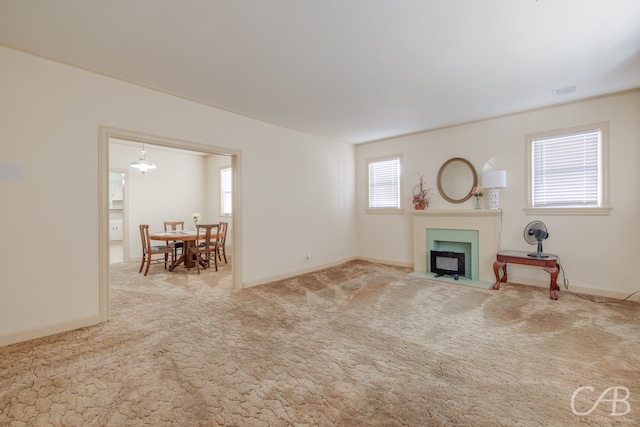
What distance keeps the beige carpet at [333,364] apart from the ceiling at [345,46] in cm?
271

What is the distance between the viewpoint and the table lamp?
14.4 ft

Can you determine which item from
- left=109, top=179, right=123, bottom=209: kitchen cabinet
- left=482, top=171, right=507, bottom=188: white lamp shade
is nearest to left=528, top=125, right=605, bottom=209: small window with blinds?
left=482, top=171, right=507, bottom=188: white lamp shade

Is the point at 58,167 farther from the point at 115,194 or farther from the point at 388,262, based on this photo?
the point at 115,194

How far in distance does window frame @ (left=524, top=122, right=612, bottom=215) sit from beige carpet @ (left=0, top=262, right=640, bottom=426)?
124cm

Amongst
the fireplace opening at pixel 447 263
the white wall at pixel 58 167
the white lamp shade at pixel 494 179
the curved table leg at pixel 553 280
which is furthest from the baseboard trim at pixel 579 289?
the white wall at pixel 58 167

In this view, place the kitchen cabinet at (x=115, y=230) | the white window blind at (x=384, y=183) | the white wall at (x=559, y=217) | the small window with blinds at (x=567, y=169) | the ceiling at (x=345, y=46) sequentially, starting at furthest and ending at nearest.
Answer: the kitchen cabinet at (x=115, y=230) → the white window blind at (x=384, y=183) → the small window with blinds at (x=567, y=169) → the white wall at (x=559, y=217) → the ceiling at (x=345, y=46)

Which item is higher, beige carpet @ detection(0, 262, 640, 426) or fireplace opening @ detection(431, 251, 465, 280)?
fireplace opening @ detection(431, 251, 465, 280)

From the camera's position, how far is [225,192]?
7.41 metres

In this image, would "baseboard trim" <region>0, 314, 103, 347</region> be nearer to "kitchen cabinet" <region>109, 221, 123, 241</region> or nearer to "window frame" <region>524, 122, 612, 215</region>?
"window frame" <region>524, 122, 612, 215</region>

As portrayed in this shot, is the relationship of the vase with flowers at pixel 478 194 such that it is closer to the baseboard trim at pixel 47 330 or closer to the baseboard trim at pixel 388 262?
the baseboard trim at pixel 388 262

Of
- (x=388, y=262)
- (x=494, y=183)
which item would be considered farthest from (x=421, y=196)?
(x=388, y=262)

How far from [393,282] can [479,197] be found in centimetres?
207

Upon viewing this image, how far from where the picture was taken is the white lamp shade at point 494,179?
4.39 metres

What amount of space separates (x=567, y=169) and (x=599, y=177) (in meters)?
0.36
